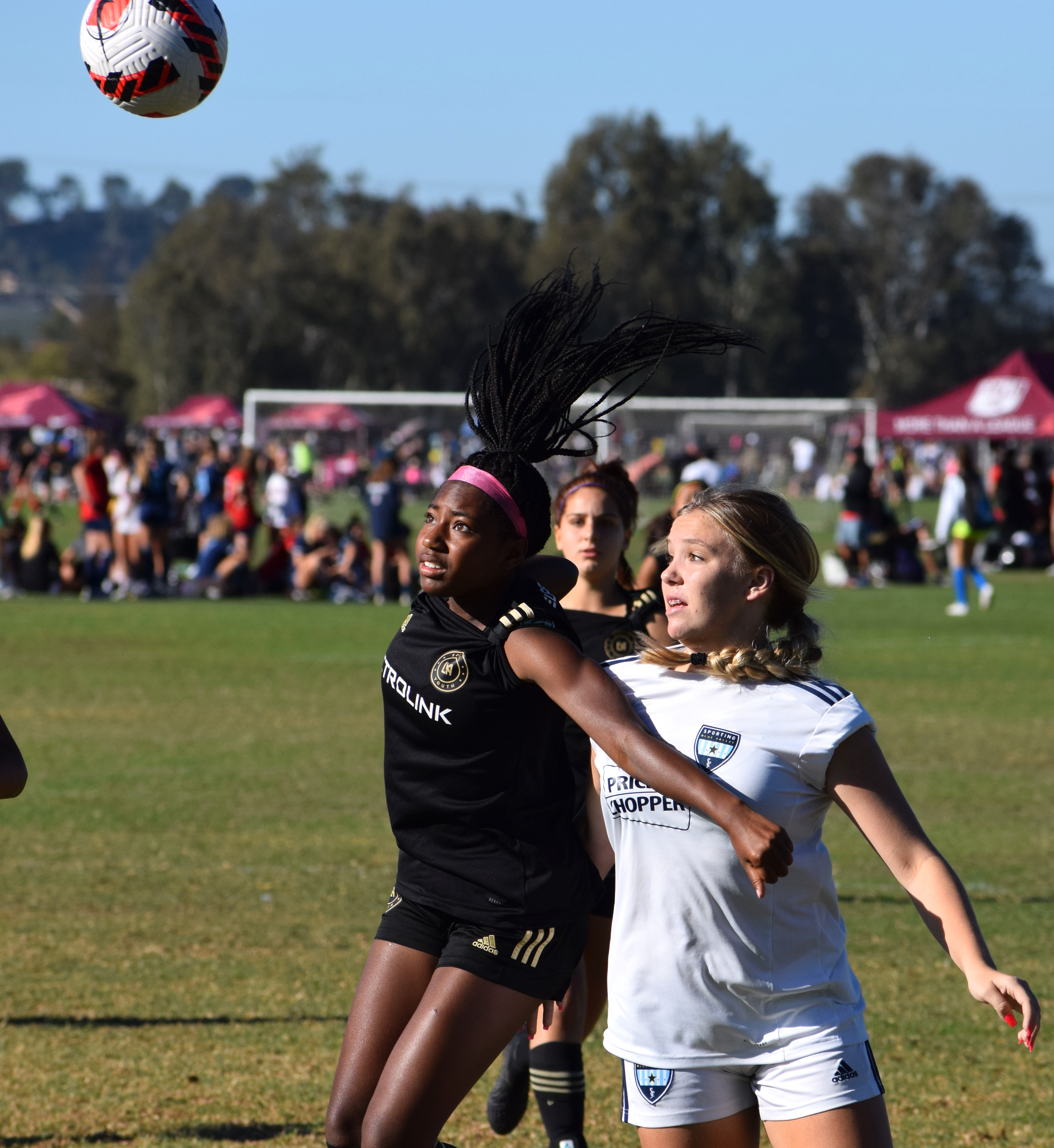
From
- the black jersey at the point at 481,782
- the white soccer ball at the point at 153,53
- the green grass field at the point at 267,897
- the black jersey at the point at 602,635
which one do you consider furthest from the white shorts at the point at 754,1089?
the white soccer ball at the point at 153,53

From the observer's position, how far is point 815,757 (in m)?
2.81

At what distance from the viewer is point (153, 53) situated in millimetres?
5234

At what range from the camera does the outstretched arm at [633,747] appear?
2.70 m

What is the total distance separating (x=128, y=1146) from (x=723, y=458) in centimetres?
3849

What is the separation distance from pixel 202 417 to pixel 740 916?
200ft

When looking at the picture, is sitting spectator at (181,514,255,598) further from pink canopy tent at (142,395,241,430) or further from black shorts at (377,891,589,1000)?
pink canopy tent at (142,395,241,430)

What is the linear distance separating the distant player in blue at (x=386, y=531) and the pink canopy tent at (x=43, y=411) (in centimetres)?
3569

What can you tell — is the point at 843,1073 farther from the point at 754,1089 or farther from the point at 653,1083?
the point at 653,1083

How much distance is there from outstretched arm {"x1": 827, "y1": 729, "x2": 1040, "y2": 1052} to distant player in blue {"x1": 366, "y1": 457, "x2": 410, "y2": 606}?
1621cm

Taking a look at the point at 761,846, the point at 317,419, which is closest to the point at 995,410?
the point at 317,419

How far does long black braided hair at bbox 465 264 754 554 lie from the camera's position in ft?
12.2

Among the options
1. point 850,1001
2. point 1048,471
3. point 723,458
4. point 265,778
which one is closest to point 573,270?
point 850,1001

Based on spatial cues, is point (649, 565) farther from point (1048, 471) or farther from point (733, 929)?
point (1048, 471)

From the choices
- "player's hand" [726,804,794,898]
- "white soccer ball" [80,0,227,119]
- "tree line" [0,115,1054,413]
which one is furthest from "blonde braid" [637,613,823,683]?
"tree line" [0,115,1054,413]
